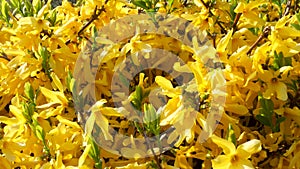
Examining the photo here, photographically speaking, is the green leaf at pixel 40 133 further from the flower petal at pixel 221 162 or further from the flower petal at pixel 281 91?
the flower petal at pixel 281 91

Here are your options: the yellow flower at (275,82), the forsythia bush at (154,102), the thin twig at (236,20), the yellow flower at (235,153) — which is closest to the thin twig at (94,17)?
the forsythia bush at (154,102)

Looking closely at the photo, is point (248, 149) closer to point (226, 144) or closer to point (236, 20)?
point (226, 144)

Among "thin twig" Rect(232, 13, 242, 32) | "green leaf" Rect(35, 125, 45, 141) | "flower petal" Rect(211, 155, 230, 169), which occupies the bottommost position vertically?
"flower petal" Rect(211, 155, 230, 169)

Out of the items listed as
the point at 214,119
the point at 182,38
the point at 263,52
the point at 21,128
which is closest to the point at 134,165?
the point at 214,119

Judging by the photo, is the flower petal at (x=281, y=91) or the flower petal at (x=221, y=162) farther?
the flower petal at (x=281, y=91)

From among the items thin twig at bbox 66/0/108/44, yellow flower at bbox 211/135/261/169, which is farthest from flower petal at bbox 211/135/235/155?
thin twig at bbox 66/0/108/44

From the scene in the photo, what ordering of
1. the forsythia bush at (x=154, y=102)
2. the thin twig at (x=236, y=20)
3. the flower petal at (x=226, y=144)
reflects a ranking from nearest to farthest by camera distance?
1. the flower petal at (x=226, y=144)
2. the forsythia bush at (x=154, y=102)
3. the thin twig at (x=236, y=20)

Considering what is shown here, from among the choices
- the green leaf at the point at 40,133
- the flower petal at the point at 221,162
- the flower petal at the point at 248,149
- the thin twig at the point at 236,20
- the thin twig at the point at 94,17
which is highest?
the thin twig at the point at 94,17

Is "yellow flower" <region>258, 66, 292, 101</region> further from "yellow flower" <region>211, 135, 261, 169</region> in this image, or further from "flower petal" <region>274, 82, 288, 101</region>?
"yellow flower" <region>211, 135, 261, 169</region>

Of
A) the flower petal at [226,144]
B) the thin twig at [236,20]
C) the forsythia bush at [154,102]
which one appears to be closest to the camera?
the flower petal at [226,144]
